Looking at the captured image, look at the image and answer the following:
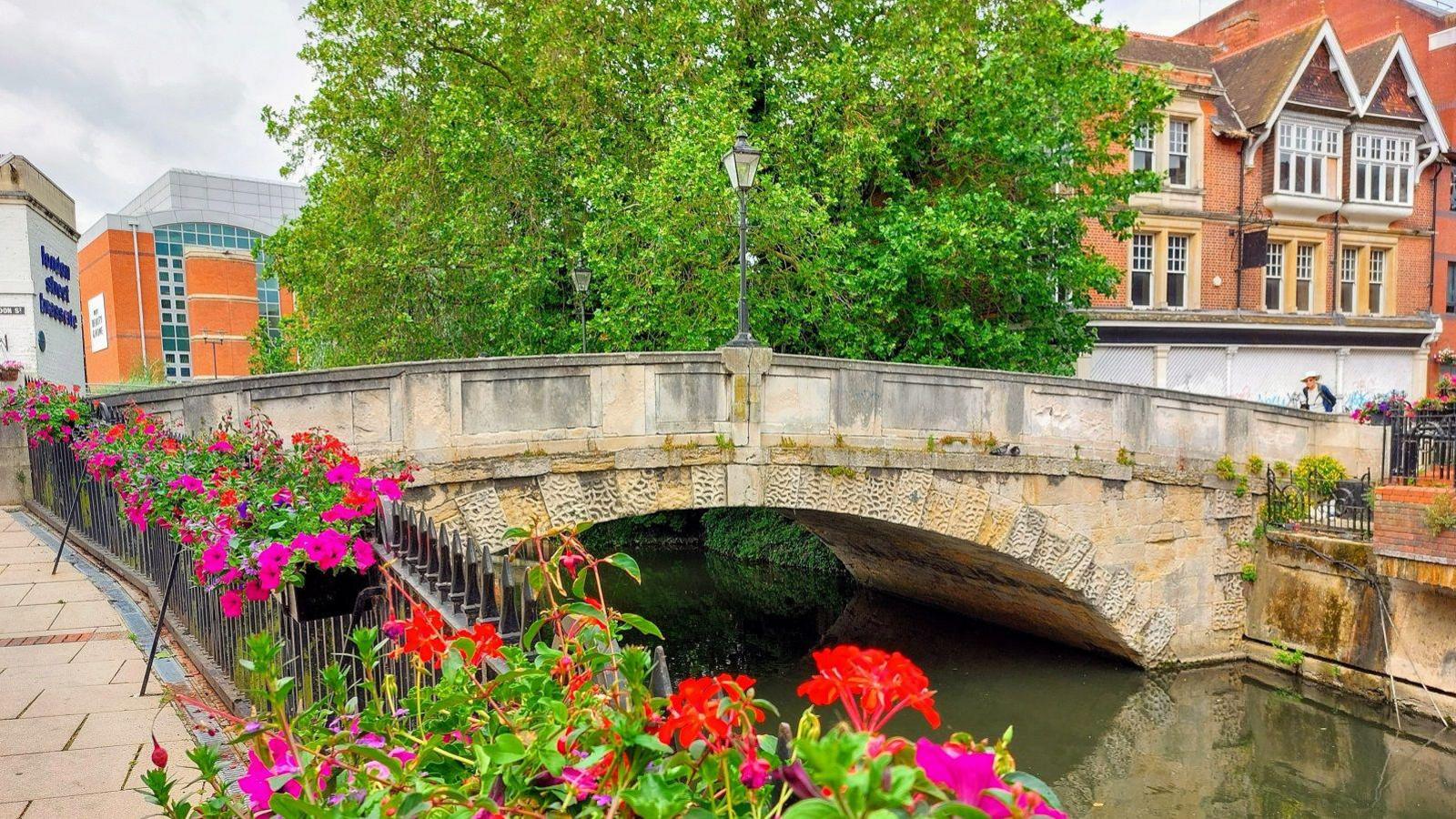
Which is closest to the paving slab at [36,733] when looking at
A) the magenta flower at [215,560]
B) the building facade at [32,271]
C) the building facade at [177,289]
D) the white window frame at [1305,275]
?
the magenta flower at [215,560]

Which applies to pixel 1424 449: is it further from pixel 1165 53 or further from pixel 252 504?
pixel 1165 53

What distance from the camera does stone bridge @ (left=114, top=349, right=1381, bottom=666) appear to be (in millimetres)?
7957

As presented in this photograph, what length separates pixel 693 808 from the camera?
4.38 feet

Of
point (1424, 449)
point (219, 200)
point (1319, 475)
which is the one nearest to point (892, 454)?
point (1424, 449)

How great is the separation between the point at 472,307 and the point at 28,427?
5.77 meters

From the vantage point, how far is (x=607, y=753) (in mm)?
1397

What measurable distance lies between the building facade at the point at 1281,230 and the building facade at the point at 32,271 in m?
17.3

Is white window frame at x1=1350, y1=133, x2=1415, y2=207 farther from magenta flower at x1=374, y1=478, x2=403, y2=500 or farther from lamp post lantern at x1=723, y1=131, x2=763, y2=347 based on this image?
magenta flower at x1=374, y1=478, x2=403, y2=500

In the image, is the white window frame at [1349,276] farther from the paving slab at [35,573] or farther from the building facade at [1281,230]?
the paving slab at [35,573]

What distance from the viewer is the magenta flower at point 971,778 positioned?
1099 mm

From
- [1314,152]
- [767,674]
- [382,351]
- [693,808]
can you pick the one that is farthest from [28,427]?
[1314,152]

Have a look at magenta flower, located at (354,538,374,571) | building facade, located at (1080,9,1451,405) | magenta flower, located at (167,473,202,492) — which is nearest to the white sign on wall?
building facade, located at (1080,9,1451,405)

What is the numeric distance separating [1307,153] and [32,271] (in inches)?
937

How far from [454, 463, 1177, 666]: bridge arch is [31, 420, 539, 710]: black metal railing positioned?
8.44 feet
